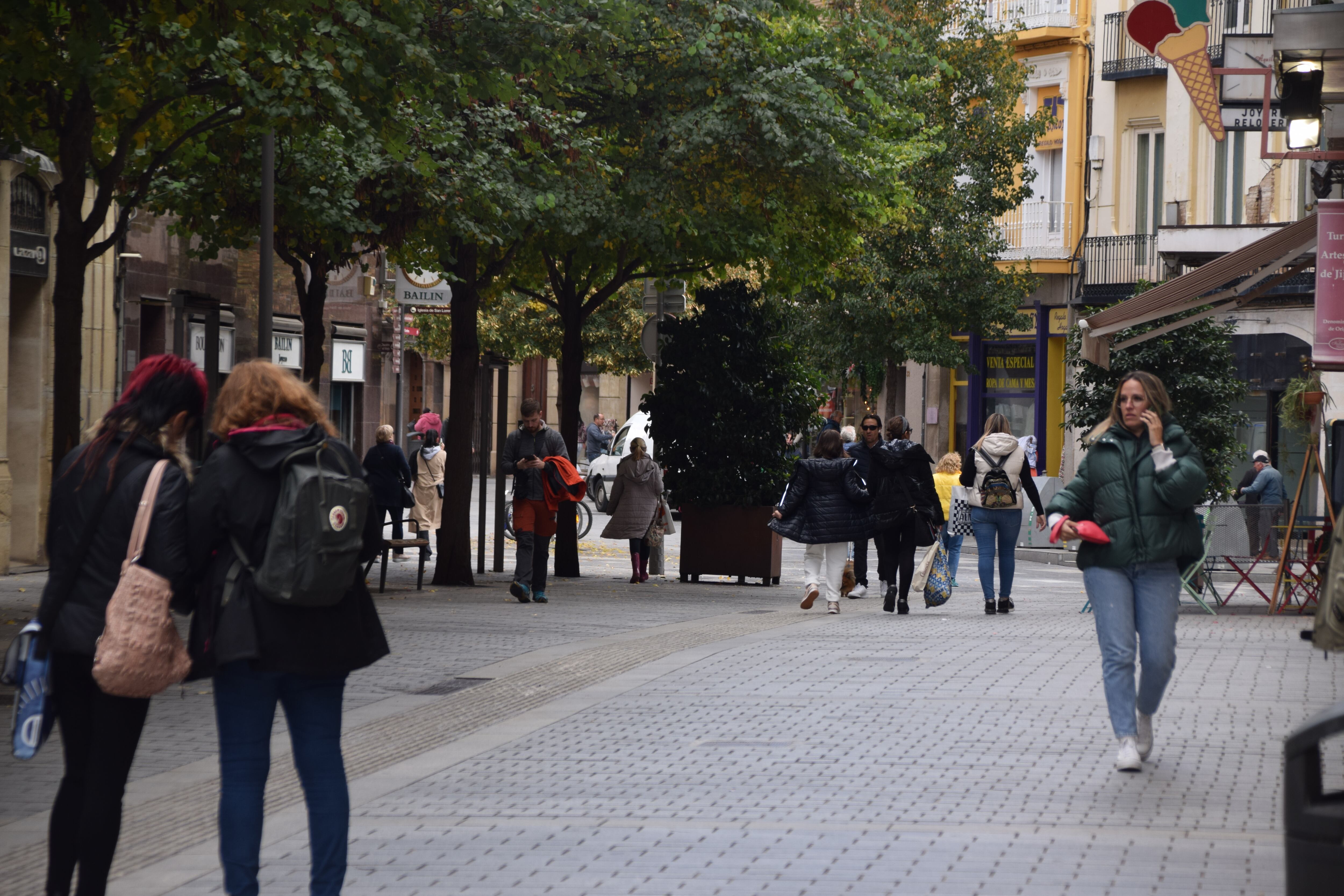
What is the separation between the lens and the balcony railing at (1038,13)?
125 feet

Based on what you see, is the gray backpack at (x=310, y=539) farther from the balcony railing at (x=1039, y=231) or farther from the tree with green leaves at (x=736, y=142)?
the balcony railing at (x=1039, y=231)

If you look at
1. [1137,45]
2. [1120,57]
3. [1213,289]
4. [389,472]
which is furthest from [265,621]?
[1120,57]

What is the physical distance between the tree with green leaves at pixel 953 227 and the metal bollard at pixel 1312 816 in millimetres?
29652

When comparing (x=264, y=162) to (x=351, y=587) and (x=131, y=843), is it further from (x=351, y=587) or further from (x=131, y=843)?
(x=351, y=587)

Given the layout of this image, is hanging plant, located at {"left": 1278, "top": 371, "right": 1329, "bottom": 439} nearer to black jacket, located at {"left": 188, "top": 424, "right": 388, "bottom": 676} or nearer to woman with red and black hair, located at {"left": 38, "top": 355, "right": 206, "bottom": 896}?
black jacket, located at {"left": 188, "top": 424, "right": 388, "bottom": 676}

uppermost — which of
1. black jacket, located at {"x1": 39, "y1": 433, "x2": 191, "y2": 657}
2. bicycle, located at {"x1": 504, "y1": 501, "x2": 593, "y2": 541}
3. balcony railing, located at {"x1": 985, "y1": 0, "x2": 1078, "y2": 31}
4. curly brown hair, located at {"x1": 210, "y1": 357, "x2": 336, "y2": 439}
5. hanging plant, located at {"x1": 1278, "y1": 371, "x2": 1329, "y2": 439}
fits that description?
balcony railing, located at {"x1": 985, "y1": 0, "x2": 1078, "y2": 31}

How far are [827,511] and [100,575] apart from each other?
11.4 meters

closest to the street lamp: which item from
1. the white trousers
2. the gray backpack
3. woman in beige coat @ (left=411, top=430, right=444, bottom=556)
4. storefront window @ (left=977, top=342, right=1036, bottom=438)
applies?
the white trousers

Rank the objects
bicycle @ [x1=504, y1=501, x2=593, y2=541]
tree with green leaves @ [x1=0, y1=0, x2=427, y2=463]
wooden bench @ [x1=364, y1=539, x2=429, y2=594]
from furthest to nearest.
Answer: bicycle @ [x1=504, y1=501, x2=593, y2=541], wooden bench @ [x1=364, y1=539, x2=429, y2=594], tree with green leaves @ [x1=0, y1=0, x2=427, y2=463]

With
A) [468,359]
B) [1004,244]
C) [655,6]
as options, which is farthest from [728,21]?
[1004,244]

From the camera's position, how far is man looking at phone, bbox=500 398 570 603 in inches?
650

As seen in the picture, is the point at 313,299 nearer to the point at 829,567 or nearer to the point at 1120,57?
the point at 829,567

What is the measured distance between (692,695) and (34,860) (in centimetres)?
468

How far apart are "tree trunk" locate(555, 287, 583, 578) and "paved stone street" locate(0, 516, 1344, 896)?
22.8ft
